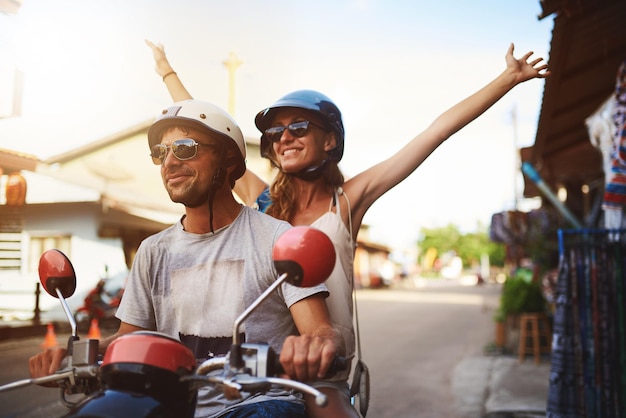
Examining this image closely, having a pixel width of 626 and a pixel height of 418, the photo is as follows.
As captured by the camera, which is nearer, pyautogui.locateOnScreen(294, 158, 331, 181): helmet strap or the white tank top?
the white tank top

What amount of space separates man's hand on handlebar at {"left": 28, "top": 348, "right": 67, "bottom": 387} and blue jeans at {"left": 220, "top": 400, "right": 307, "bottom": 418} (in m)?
0.54

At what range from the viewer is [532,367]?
8602 millimetres

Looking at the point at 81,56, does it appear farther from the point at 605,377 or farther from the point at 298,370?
the point at 605,377

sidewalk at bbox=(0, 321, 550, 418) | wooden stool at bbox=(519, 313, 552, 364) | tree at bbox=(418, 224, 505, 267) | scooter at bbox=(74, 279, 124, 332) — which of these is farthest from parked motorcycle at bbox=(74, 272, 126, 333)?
tree at bbox=(418, 224, 505, 267)

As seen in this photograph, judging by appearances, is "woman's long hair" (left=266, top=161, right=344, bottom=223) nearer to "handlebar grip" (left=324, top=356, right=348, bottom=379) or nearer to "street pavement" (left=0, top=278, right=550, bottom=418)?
"handlebar grip" (left=324, top=356, right=348, bottom=379)

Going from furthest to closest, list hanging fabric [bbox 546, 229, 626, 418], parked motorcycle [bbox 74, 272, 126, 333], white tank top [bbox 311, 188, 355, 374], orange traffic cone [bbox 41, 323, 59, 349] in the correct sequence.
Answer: parked motorcycle [bbox 74, 272, 126, 333] < orange traffic cone [bbox 41, 323, 59, 349] < hanging fabric [bbox 546, 229, 626, 418] < white tank top [bbox 311, 188, 355, 374]

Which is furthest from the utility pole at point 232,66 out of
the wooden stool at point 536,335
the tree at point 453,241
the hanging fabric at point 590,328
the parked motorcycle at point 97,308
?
the tree at point 453,241

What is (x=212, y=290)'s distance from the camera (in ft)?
6.86

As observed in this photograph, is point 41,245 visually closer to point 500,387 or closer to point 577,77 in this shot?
point 577,77

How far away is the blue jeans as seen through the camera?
177 centimetres

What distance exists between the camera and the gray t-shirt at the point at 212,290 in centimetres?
Result: 204

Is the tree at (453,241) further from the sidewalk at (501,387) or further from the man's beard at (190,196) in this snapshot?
the man's beard at (190,196)

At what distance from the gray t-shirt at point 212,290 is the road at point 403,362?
10.4 ft

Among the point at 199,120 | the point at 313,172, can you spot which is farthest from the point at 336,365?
the point at 313,172
